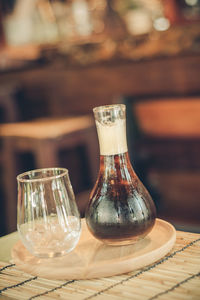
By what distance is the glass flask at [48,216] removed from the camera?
0.86 m

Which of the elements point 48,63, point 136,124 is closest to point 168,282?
point 136,124

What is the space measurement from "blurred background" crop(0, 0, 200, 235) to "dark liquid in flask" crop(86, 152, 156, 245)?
5.14ft

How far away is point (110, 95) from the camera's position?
301 cm

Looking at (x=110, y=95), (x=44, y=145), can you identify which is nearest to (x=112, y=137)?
(x=44, y=145)

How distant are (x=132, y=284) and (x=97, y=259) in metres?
0.10

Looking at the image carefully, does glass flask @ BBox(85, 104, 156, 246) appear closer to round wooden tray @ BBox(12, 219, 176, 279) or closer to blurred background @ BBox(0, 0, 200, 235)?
round wooden tray @ BBox(12, 219, 176, 279)

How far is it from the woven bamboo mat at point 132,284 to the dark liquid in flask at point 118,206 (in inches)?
3.1

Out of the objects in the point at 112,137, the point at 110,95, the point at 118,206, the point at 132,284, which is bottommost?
the point at 132,284

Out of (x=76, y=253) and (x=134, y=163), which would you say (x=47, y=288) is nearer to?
(x=76, y=253)

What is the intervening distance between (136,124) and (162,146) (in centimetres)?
24

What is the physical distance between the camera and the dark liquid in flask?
882mm

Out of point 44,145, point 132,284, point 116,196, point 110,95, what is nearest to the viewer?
point 132,284

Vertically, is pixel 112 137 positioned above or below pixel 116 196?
above

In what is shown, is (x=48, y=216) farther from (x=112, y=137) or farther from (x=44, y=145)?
(x=44, y=145)
